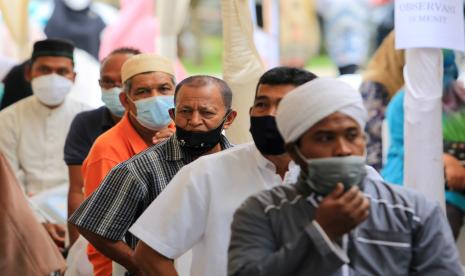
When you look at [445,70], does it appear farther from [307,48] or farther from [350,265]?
[307,48]

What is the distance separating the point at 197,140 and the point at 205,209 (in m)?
0.87

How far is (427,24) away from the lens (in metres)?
6.15

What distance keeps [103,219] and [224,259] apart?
2.85 ft

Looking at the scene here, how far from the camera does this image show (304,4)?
12.5 meters

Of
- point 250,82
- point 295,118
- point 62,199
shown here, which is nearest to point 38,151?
point 62,199

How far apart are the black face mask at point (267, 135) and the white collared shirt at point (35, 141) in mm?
4437

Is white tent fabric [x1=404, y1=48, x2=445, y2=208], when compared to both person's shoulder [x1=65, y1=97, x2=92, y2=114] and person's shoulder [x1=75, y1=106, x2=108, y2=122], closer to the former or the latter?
person's shoulder [x1=75, y1=106, x2=108, y2=122]

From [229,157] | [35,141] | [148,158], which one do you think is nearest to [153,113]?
[148,158]

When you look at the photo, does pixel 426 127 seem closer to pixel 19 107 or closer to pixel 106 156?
pixel 106 156

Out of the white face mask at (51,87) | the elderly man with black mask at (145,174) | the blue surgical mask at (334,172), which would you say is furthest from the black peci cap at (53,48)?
the blue surgical mask at (334,172)

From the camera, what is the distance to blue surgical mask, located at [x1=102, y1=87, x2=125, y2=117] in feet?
22.8

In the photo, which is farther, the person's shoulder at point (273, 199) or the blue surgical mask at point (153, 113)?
the blue surgical mask at point (153, 113)

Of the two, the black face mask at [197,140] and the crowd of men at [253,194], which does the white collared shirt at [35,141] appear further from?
the black face mask at [197,140]

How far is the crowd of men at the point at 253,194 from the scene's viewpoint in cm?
335
